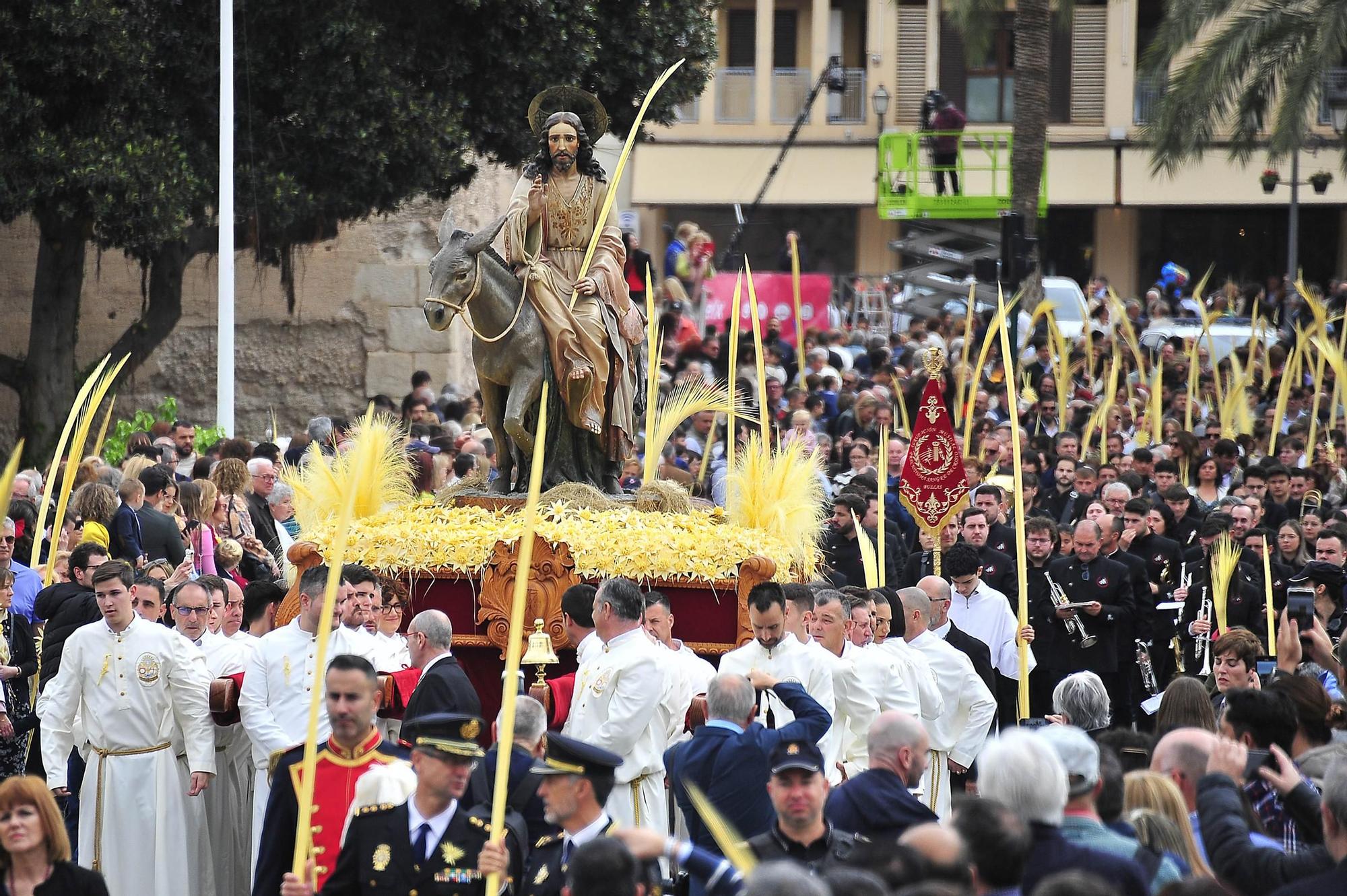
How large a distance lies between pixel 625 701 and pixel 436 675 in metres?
0.80

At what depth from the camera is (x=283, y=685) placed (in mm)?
8766

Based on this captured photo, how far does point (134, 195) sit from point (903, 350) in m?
9.56

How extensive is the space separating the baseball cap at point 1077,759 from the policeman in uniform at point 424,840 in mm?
1646

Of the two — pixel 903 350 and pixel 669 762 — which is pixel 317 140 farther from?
pixel 669 762

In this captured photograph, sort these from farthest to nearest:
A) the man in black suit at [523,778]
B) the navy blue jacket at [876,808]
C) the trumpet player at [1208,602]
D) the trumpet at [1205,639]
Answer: the trumpet player at [1208,602] < the trumpet at [1205,639] < the man in black suit at [523,778] < the navy blue jacket at [876,808]

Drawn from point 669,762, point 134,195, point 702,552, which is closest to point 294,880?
point 669,762

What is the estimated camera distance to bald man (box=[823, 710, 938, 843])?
243 inches

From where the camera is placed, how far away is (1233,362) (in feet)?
60.8

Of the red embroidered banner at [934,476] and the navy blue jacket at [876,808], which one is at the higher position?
the red embroidered banner at [934,476]

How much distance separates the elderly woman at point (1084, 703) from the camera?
7629 millimetres

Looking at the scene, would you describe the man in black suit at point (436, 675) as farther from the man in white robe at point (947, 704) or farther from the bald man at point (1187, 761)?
the bald man at point (1187, 761)

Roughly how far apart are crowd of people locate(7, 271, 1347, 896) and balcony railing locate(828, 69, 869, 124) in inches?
997

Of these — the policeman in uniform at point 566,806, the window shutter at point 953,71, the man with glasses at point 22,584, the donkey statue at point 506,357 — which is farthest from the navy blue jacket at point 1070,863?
the window shutter at point 953,71

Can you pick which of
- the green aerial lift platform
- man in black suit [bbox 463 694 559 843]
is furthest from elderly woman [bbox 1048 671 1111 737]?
the green aerial lift platform
